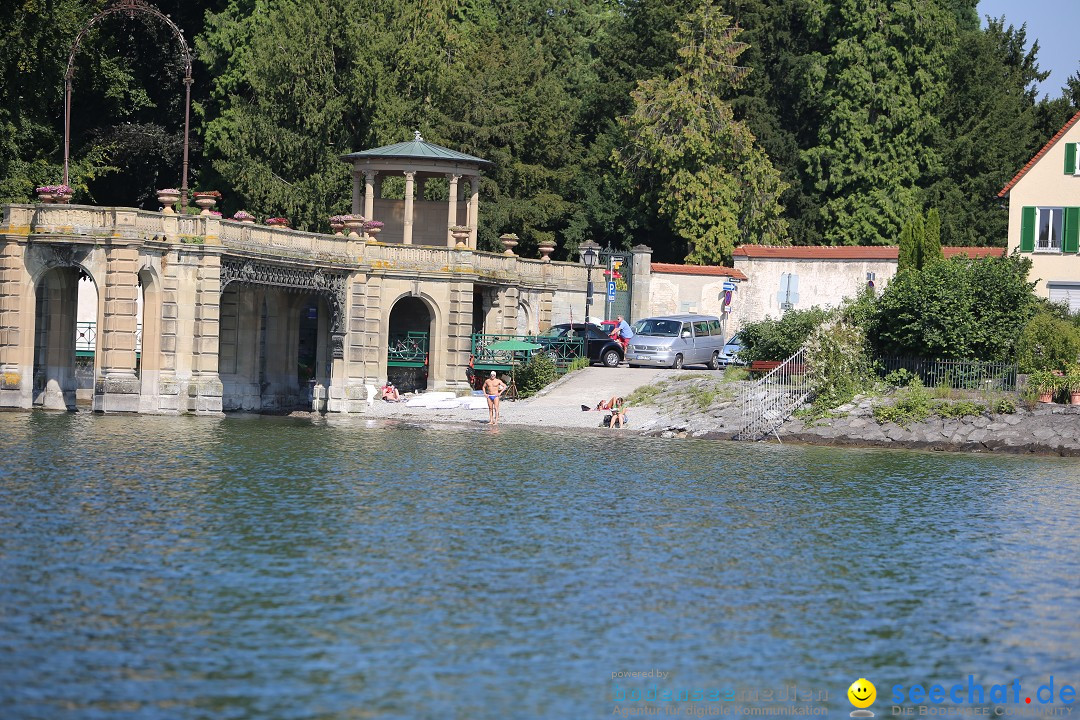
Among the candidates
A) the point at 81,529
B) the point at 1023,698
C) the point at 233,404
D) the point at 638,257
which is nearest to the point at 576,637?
the point at 1023,698

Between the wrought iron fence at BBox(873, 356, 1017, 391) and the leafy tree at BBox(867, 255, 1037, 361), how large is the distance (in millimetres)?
315

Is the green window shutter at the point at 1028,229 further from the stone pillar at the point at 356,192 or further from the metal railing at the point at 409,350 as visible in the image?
the stone pillar at the point at 356,192

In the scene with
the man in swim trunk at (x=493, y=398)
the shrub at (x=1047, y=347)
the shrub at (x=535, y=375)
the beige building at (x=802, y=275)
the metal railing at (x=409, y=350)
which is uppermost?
the beige building at (x=802, y=275)

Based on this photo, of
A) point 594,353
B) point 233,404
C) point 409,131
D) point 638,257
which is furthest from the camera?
point 409,131

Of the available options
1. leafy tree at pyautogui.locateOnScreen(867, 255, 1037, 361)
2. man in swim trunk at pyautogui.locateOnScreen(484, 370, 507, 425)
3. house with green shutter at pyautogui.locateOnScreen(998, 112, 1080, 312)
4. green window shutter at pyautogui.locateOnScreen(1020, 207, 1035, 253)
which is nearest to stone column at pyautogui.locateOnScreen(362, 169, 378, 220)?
man in swim trunk at pyautogui.locateOnScreen(484, 370, 507, 425)

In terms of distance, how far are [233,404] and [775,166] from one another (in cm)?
3555

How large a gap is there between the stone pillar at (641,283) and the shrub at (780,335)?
35.2 ft

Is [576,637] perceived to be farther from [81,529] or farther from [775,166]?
[775,166]

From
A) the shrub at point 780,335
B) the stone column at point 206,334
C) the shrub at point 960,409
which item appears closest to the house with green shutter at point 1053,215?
the shrub at point 780,335

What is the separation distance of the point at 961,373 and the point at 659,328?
13.4 m

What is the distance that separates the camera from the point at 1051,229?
5212cm

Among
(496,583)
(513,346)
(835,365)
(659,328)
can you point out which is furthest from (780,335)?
(496,583)

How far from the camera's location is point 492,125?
69.0m

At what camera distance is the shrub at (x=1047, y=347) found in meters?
43.8
